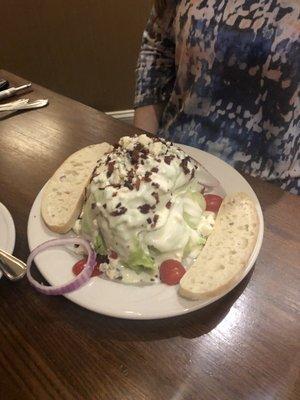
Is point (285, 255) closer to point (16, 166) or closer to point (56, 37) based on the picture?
point (16, 166)

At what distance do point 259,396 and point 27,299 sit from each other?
51cm

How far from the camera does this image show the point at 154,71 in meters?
1.55

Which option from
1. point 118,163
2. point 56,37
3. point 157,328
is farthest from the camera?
point 56,37

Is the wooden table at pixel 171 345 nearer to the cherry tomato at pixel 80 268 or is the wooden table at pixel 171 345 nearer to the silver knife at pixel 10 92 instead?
the cherry tomato at pixel 80 268

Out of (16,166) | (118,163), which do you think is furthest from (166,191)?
(16,166)

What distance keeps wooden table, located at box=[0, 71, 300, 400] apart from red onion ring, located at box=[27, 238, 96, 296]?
0.15 feet

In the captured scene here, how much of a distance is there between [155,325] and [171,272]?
11 cm

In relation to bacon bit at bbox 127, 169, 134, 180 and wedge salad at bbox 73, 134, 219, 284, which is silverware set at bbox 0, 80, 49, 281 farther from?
bacon bit at bbox 127, 169, 134, 180

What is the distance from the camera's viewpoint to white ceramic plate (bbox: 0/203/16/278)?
0.95 metres

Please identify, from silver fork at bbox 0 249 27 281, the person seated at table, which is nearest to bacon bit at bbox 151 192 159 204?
silver fork at bbox 0 249 27 281

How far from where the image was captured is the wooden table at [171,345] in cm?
70

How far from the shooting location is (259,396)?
0.67 metres

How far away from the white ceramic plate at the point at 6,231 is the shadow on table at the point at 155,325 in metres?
0.25

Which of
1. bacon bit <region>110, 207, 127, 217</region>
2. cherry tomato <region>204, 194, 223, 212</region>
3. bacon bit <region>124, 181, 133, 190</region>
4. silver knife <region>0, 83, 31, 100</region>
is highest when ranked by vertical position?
bacon bit <region>124, 181, 133, 190</region>
